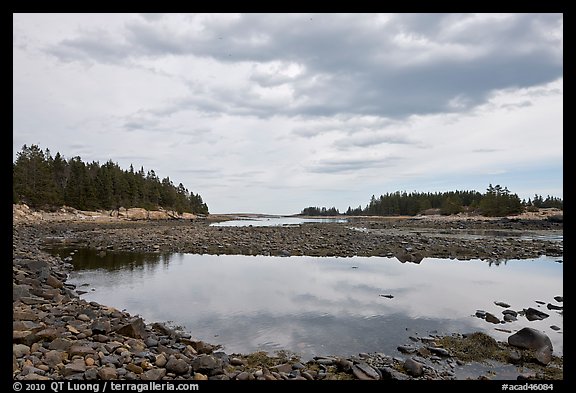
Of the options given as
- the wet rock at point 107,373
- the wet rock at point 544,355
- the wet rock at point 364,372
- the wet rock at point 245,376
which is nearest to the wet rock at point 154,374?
the wet rock at point 107,373

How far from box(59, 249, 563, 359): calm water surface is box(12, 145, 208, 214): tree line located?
59.6 meters

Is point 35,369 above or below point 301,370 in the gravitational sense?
above

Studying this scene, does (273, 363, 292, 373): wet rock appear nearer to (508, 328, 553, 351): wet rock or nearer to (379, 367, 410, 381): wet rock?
(379, 367, 410, 381): wet rock

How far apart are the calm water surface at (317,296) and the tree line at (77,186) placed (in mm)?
59606

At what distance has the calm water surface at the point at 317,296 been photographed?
10102 mm

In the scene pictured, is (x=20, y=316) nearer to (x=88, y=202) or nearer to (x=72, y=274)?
(x=72, y=274)

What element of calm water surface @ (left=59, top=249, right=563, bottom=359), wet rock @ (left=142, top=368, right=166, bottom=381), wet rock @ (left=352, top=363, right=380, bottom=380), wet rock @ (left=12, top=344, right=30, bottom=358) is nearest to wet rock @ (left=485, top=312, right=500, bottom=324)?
calm water surface @ (left=59, top=249, right=563, bottom=359)

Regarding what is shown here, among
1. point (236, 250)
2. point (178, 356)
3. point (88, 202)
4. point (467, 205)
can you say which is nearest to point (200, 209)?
point (88, 202)

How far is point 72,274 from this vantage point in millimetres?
18391

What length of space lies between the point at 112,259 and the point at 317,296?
1603 cm

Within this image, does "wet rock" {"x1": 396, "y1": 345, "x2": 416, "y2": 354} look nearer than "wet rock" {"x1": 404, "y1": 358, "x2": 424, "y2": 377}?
No

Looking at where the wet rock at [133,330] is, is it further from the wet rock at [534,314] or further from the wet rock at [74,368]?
the wet rock at [534,314]

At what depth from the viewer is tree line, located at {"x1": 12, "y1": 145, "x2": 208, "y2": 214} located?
71.3 m
